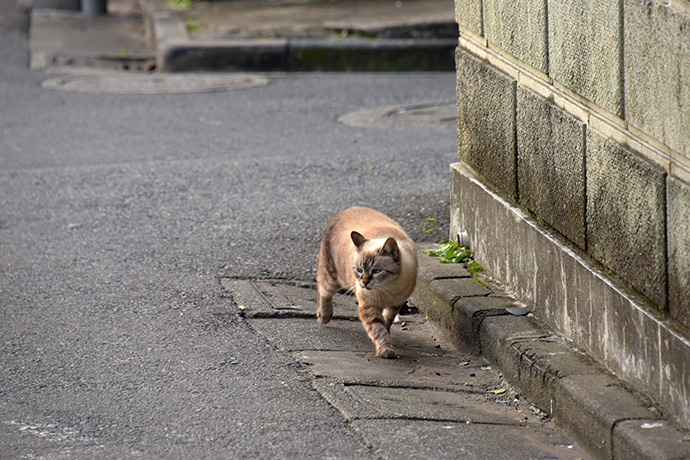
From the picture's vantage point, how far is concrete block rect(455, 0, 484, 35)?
185 inches

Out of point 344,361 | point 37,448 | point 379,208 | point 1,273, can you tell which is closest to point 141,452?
point 37,448

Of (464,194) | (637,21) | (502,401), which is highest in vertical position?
(637,21)

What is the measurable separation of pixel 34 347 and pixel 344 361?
4.60ft

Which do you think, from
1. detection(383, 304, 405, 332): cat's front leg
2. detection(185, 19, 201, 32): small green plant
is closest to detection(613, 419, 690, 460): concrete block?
detection(383, 304, 405, 332): cat's front leg

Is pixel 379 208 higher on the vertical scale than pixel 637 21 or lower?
lower

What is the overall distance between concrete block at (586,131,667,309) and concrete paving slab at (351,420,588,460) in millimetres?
638

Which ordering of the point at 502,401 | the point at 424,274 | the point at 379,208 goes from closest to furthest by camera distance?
the point at 502,401 → the point at 424,274 → the point at 379,208

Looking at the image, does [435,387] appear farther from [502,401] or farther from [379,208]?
[379,208]

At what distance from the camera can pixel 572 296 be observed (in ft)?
12.3

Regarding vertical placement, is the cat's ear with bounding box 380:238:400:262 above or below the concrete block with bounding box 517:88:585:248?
below

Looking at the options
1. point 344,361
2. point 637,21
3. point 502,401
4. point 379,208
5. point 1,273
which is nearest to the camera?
point 637,21

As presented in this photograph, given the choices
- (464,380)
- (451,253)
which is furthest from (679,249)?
(451,253)

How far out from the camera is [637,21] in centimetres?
312

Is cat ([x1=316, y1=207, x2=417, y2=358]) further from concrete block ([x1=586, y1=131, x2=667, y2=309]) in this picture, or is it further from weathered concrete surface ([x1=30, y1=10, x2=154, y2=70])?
weathered concrete surface ([x1=30, y1=10, x2=154, y2=70])
